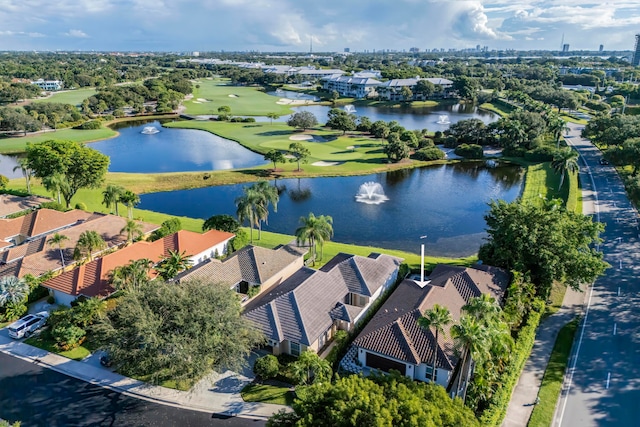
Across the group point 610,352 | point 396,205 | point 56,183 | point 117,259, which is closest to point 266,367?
point 117,259

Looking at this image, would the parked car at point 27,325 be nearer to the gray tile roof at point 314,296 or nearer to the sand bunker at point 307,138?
the gray tile roof at point 314,296

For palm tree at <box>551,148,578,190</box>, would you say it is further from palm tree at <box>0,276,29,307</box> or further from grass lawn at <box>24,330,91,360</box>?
palm tree at <box>0,276,29,307</box>

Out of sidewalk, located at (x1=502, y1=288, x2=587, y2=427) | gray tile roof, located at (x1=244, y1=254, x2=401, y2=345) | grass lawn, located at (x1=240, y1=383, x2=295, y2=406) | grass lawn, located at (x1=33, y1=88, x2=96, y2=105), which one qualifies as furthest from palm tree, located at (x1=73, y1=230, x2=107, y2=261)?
grass lawn, located at (x1=33, y1=88, x2=96, y2=105)

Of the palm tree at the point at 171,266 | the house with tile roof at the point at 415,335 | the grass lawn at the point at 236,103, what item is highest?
the grass lawn at the point at 236,103

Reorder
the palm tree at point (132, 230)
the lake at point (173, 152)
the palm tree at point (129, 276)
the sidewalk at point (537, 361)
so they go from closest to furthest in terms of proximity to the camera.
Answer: the sidewalk at point (537, 361)
the palm tree at point (129, 276)
the palm tree at point (132, 230)
the lake at point (173, 152)

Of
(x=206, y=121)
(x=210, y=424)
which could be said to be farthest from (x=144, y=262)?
(x=206, y=121)

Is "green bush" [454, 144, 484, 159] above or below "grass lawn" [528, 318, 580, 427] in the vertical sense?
above

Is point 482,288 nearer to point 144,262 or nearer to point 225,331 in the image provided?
point 225,331

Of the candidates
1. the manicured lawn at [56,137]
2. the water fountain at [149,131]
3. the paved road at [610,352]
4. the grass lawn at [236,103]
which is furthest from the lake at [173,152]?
the paved road at [610,352]
